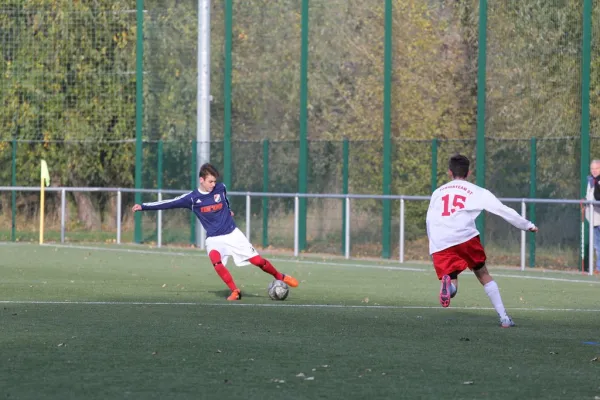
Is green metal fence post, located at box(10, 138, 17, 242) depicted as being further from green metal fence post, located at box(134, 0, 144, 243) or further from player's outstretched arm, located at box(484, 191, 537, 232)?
player's outstretched arm, located at box(484, 191, 537, 232)

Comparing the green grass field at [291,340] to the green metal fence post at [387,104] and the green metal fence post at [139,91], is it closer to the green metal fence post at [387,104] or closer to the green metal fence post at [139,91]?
the green metal fence post at [387,104]

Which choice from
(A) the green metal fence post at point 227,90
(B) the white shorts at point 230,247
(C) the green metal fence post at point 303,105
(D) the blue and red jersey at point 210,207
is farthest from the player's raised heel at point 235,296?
(A) the green metal fence post at point 227,90

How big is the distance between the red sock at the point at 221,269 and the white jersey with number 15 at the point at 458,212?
3360 mm

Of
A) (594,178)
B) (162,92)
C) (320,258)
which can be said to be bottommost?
(320,258)

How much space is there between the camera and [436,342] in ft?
34.2

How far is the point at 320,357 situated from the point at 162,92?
19.3 meters

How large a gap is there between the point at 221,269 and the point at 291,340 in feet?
14.4

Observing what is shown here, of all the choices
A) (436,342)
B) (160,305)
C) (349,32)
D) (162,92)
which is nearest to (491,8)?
(349,32)

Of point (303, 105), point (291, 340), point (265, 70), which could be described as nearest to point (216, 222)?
point (291, 340)

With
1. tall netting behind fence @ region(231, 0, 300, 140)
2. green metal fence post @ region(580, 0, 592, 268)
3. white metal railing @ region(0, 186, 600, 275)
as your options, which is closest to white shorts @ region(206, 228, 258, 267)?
white metal railing @ region(0, 186, 600, 275)

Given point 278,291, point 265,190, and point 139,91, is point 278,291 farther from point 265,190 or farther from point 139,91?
point 139,91

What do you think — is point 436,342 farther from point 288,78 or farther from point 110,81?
point 110,81

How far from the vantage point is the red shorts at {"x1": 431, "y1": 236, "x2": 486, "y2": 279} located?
38.5 ft

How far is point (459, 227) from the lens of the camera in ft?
38.5
